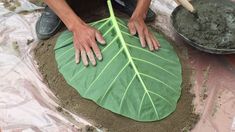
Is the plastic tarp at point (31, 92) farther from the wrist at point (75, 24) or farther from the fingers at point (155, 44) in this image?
the wrist at point (75, 24)

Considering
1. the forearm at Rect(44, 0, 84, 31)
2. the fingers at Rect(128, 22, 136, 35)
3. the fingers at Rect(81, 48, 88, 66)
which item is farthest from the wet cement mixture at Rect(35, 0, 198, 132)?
the fingers at Rect(128, 22, 136, 35)

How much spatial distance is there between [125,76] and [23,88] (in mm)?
656

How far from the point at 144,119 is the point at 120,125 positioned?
5.7 inches

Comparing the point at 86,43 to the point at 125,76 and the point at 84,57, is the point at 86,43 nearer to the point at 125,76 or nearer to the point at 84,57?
the point at 84,57

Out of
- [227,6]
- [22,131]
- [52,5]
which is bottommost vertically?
[227,6]

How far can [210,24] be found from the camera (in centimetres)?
271

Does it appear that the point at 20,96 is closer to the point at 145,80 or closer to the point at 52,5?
the point at 52,5

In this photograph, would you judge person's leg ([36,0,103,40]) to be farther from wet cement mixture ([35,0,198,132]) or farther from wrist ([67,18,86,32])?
wrist ([67,18,86,32])

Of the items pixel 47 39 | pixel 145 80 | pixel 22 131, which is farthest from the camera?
pixel 47 39

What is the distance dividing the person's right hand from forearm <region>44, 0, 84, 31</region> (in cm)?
4

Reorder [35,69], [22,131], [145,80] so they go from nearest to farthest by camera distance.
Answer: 1. [22,131]
2. [145,80]
3. [35,69]

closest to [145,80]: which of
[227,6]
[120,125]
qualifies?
[120,125]

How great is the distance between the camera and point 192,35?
266cm

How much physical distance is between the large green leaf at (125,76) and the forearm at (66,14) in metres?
0.16
